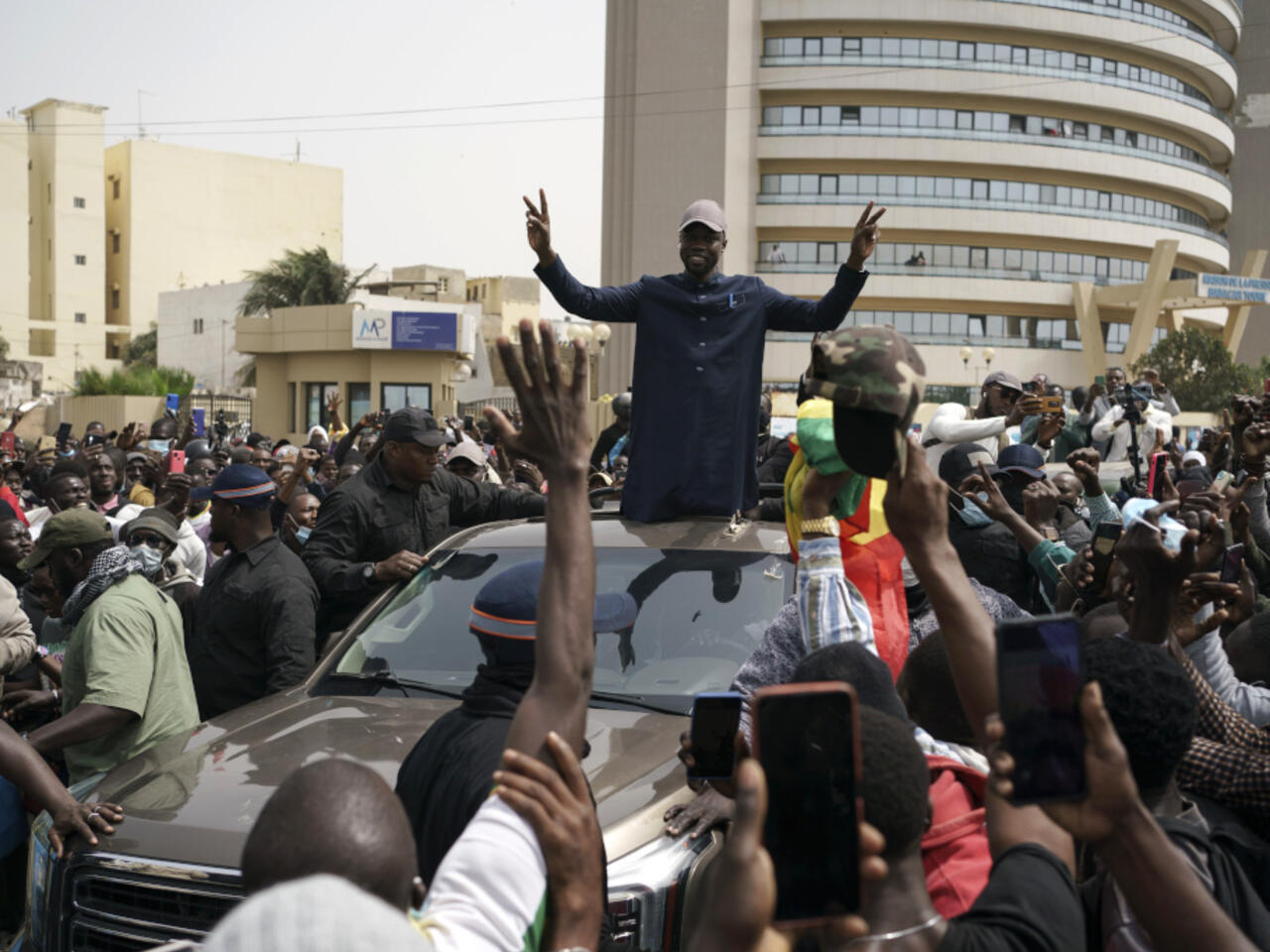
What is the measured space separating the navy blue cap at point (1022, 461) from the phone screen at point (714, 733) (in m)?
3.66

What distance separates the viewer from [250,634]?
5.34m

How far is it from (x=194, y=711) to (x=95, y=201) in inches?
3195

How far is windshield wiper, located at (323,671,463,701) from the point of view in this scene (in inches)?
184

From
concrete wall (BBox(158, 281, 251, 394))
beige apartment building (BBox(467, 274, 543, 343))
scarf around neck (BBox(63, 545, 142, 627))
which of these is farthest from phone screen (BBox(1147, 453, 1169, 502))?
beige apartment building (BBox(467, 274, 543, 343))

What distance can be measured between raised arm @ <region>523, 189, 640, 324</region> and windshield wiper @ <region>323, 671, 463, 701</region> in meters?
1.70

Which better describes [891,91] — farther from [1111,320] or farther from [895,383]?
[895,383]

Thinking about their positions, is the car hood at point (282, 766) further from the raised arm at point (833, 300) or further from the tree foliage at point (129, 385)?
the tree foliage at point (129, 385)

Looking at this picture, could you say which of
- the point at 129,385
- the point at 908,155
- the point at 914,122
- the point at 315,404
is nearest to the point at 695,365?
the point at 315,404

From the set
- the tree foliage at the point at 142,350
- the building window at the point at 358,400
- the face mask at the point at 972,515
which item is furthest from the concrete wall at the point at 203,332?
the face mask at the point at 972,515

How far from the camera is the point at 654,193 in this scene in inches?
2276

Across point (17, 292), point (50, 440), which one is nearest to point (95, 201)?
point (17, 292)

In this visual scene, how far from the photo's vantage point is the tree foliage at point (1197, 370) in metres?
47.4

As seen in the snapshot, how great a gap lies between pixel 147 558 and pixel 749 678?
298cm

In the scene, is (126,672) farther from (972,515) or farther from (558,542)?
(972,515)
